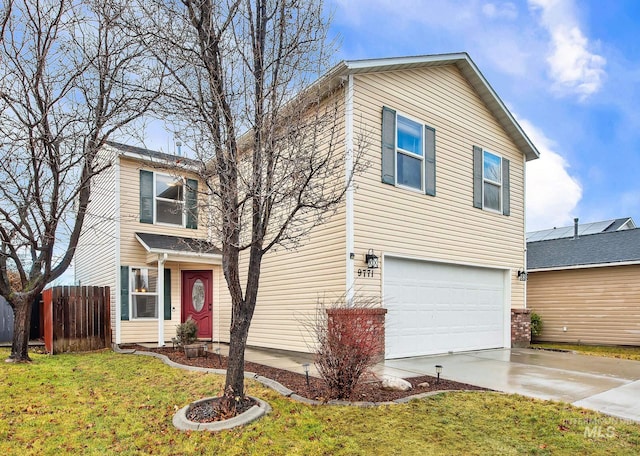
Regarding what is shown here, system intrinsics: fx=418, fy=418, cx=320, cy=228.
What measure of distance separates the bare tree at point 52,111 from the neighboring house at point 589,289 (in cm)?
1439

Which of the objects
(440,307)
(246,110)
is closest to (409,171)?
(440,307)

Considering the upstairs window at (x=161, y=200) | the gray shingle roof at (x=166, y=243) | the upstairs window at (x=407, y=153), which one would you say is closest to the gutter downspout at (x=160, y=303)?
the gray shingle roof at (x=166, y=243)

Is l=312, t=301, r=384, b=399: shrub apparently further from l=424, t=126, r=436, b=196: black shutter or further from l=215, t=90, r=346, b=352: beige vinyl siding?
l=424, t=126, r=436, b=196: black shutter

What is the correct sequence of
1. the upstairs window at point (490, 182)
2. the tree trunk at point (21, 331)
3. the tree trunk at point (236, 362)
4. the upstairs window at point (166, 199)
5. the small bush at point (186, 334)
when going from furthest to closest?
the upstairs window at point (166, 199), the upstairs window at point (490, 182), the small bush at point (186, 334), the tree trunk at point (21, 331), the tree trunk at point (236, 362)

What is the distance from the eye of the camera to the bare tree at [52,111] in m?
7.40

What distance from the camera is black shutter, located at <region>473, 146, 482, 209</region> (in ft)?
36.7

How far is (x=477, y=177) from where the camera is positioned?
1128 cm

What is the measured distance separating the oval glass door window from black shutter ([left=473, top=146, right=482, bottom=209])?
27.5ft

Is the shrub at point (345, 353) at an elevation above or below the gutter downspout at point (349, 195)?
below

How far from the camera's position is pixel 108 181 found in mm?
12320

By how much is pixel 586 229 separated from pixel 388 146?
19078mm

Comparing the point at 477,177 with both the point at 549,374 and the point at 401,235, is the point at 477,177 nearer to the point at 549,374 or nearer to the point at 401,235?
the point at 401,235

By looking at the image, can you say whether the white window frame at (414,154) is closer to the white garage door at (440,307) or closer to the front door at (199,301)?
the white garage door at (440,307)

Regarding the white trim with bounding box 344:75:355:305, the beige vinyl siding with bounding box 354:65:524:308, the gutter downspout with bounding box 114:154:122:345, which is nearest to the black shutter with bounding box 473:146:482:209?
the beige vinyl siding with bounding box 354:65:524:308
